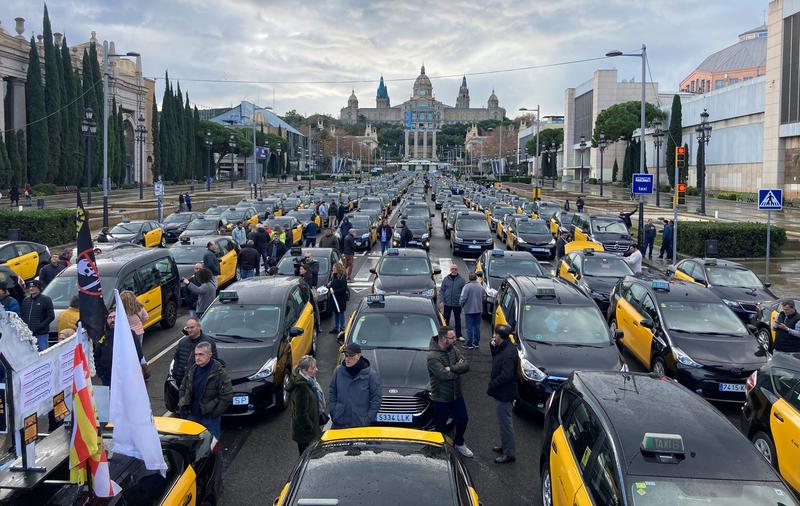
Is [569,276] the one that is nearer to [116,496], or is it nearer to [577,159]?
Answer: [116,496]

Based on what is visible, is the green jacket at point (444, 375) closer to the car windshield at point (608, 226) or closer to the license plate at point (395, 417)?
the license plate at point (395, 417)

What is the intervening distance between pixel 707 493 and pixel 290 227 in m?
23.5

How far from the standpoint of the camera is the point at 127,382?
5184 mm

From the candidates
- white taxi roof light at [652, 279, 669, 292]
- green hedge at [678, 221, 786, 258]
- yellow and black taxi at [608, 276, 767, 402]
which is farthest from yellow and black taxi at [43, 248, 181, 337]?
green hedge at [678, 221, 786, 258]

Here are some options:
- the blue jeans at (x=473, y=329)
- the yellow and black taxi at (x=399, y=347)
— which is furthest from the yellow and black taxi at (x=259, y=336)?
the blue jeans at (x=473, y=329)

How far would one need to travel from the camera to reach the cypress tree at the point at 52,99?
57250 millimetres

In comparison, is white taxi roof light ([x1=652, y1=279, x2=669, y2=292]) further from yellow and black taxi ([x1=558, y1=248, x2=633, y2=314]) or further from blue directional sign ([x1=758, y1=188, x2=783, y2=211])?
blue directional sign ([x1=758, y1=188, x2=783, y2=211])

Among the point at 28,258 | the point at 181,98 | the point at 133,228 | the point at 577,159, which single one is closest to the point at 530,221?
the point at 133,228

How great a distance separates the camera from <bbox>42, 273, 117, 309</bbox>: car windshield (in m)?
12.7

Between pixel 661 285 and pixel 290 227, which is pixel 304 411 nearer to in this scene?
pixel 661 285

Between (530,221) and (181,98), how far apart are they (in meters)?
67.7

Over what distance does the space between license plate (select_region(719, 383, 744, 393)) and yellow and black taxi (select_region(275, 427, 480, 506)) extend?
604cm

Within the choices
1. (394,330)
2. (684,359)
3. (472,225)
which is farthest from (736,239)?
(394,330)

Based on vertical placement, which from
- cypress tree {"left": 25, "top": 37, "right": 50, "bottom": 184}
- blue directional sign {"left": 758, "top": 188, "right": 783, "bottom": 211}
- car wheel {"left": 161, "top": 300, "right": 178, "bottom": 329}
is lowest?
car wheel {"left": 161, "top": 300, "right": 178, "bottom": 329}
